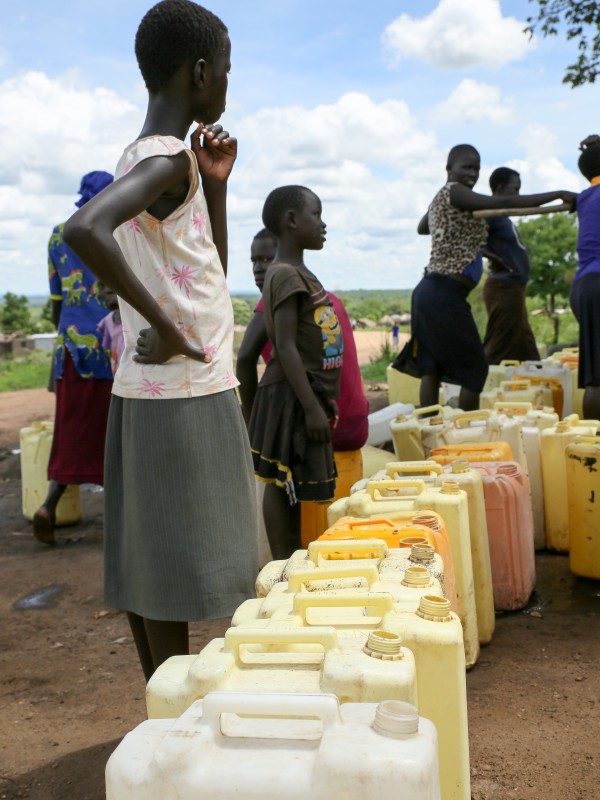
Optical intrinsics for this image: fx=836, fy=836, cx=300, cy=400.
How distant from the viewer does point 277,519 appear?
3398 millimetres

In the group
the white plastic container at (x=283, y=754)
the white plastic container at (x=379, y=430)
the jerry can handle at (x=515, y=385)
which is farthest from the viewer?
the white plastic container at (x=379, y=430)

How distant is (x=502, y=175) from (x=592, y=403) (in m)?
2.41

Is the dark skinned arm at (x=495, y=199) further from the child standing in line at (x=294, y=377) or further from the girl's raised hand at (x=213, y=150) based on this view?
the girl's raised hand at (x=213, y=150)

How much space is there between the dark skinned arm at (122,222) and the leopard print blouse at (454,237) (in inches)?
125

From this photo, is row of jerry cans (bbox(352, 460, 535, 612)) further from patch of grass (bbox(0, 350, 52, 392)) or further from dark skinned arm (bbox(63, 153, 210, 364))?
patch of grass (bbox(0, 350, 52, 392))

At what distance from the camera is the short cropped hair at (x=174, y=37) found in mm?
1892

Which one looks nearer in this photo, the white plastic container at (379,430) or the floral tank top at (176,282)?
the floral tank top at (176,282)

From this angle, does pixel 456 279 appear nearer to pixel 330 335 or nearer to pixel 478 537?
pixel 330 335

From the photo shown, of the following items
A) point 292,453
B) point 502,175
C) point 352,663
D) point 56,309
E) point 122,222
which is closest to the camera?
point 352,663

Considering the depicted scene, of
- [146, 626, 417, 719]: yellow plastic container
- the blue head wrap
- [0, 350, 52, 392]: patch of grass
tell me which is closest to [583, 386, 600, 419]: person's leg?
the blue head wrap

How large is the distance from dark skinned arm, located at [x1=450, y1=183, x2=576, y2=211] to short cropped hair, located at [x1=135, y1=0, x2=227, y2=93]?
301 centimetres

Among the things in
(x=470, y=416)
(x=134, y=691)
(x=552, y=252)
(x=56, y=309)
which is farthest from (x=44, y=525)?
(x=552, y=252)

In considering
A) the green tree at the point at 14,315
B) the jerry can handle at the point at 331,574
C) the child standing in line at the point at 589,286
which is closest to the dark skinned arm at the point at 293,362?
the jerry can handle at the point at 331,574

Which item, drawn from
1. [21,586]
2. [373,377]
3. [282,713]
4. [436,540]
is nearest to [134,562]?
[436,540]
